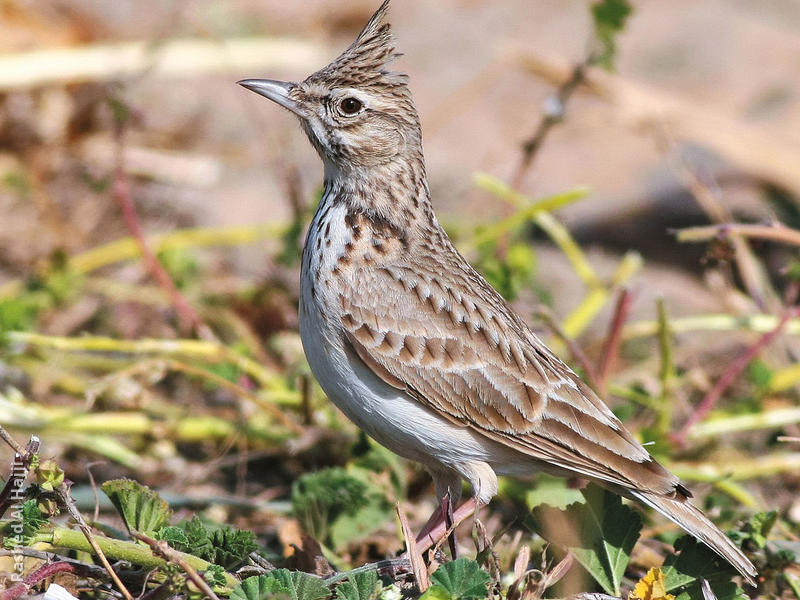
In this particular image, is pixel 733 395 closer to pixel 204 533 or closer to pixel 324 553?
pixel 324 553

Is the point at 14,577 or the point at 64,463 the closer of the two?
the point at 14,577

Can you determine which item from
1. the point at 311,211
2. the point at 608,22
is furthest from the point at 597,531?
the point at 608,22

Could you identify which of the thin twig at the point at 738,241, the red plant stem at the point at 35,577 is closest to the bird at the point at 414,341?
the red plant stem at the point at 35,577

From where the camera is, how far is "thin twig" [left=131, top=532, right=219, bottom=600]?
3.22 metres

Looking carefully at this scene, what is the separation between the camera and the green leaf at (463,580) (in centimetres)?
328

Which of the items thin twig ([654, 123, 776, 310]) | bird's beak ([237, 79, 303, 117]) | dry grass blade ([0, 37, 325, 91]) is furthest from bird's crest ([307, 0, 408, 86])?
dry grass blade ([0, 37, 325, 91])

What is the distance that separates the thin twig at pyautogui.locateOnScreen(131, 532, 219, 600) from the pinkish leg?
937mm

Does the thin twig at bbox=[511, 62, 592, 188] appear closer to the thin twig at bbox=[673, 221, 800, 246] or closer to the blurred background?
the blurred background

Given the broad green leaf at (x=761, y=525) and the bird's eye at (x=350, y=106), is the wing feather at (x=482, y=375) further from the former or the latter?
the bird's eye at (x=350, y=106)

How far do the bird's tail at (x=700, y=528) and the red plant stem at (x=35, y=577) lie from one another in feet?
6.61

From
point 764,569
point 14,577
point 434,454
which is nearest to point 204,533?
point 14,577

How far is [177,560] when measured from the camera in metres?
3.23

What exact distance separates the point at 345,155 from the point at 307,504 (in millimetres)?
1533

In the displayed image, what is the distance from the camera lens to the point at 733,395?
662cm
